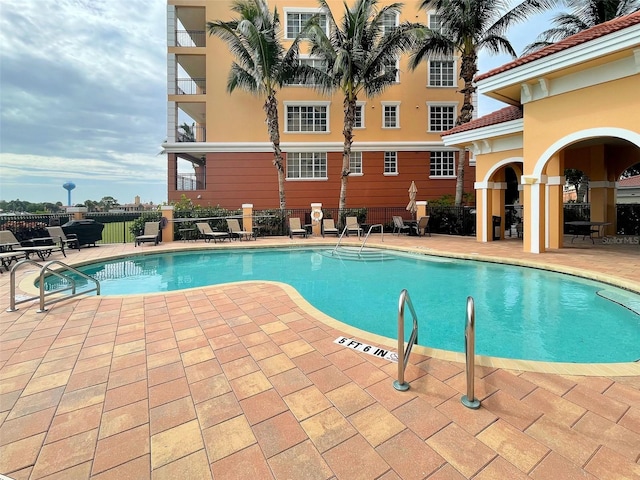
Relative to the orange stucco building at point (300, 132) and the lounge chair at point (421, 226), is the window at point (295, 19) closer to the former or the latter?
the orange stucco building at point (300, 132)

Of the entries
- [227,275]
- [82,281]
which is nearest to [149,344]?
[227,275]

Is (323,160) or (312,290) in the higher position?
(323,160)

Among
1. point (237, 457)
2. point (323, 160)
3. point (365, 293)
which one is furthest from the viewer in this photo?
point (323, 160)

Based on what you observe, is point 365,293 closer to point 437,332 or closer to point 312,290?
point 312,290

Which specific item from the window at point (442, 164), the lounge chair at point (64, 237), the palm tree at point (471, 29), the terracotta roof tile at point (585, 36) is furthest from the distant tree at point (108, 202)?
the terracotta roof tile at point (585, 36)

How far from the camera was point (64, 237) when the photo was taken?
1162 centimetres

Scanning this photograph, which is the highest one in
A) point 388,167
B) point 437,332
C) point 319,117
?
point 319,117

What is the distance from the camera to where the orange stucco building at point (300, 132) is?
20938 mm

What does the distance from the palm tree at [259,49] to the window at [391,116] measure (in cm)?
725

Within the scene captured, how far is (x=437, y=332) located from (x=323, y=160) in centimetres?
1822

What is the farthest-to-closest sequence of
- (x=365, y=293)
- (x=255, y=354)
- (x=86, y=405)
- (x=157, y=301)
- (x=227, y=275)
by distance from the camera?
(x=227, y=275) → (x=365, y=293) → (x=157, y=301) → (x=255, y=354) → (x=86, y=405)

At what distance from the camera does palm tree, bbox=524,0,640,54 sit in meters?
18.1

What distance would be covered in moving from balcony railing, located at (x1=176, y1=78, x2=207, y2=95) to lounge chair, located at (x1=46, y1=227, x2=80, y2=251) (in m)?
12.3

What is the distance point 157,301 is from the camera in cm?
578
